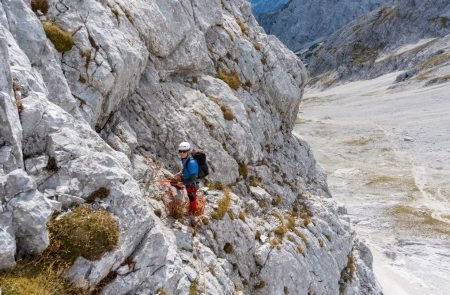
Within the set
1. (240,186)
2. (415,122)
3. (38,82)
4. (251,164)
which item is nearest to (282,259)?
(240,186)

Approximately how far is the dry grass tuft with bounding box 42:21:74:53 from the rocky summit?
0.05 m

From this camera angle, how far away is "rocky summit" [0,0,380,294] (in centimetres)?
1262

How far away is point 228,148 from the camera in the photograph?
83.7 ft

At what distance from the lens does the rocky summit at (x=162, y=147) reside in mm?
12617

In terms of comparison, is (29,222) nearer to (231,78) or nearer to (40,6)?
(40,6)

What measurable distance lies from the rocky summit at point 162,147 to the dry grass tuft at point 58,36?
0.17 ft

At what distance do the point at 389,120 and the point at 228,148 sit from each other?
11236 centimetres

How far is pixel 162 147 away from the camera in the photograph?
22.0 m

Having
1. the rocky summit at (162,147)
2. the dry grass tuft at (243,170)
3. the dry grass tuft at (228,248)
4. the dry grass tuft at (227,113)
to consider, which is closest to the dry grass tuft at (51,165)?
the rocky summit at (162,147)

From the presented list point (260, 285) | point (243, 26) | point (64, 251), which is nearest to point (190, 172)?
point (64, 251)

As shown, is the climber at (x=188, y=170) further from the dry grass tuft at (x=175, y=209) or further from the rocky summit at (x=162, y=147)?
the rocky summit at (x=162, y=147)

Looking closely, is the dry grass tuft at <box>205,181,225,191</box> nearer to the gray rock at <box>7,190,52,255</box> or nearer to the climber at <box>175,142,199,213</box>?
the climber at <box>175,142,199,213</box>

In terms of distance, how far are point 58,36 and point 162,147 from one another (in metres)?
7.89

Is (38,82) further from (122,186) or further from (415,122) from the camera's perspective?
(415,122)
